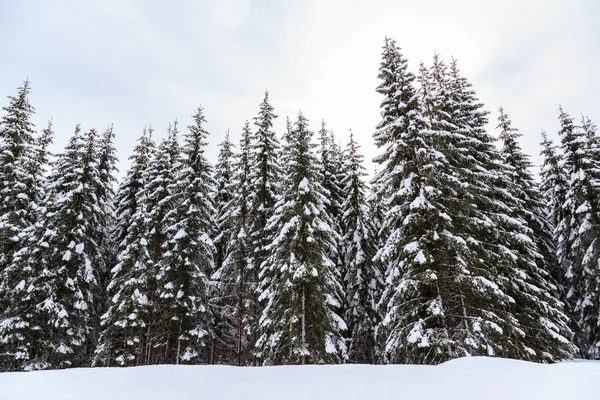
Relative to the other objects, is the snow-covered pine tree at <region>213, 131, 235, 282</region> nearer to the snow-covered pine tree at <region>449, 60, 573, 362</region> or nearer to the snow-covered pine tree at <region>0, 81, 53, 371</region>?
the snow-covered pine tree at <region>0, 81, 53, 371</region>

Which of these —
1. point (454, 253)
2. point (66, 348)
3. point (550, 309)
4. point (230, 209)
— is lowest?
point (66, 348)

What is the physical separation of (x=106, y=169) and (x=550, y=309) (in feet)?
90.8

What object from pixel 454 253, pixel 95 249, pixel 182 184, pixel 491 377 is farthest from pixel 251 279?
pixel 491 377

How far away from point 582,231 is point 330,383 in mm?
21039

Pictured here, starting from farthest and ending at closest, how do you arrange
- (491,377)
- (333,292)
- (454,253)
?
(333,292) < (454,253) < (491,377)

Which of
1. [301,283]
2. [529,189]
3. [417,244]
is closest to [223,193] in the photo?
[301,283]

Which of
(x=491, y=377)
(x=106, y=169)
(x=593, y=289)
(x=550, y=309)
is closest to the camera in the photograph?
(x=491, y=377)

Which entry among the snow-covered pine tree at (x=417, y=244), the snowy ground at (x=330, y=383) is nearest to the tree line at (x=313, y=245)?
the snow-covered pine tree at (x=417, y=244)

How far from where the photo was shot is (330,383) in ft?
17.4

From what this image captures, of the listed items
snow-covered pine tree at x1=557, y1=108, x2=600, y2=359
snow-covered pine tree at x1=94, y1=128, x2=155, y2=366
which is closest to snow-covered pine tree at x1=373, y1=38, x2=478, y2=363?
snow-covered pine tree at x1=557, y1=108, x2=600, y2=359

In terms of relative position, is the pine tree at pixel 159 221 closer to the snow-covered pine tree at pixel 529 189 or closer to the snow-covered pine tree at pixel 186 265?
the snow-covered pine tree at pixel 186 265

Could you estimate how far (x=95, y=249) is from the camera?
2150 cm

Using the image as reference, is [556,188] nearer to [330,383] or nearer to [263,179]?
[263,179]

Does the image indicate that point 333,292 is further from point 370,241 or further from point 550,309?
point 550,309
